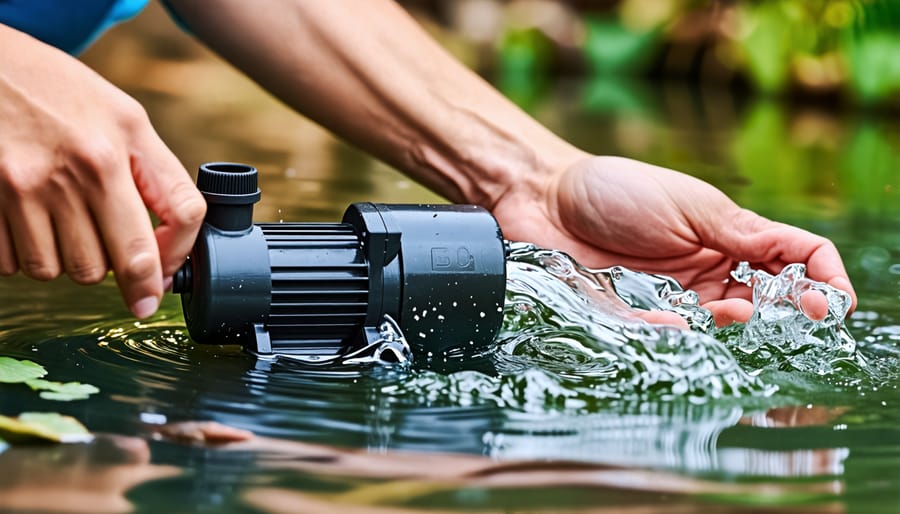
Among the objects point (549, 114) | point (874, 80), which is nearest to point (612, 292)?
point (549, 114)

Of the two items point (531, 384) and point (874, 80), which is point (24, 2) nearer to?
point (531, 384)

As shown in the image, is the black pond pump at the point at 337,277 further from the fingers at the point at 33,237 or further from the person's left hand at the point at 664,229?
the person's left hand at the point at 664,229

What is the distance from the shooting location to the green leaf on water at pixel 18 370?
4.02 feet

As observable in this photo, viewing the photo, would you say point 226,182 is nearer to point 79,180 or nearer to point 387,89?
point 79,180

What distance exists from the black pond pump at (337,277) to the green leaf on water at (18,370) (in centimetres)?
16

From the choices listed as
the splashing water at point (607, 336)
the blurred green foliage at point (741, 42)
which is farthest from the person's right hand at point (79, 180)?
the blurred green foliage at point (741, 42)

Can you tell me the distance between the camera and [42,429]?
3.44 feet

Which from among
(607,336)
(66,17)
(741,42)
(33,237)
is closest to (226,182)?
(33,237)

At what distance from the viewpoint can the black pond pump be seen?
4.17ft

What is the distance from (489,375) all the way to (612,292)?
1.20ft

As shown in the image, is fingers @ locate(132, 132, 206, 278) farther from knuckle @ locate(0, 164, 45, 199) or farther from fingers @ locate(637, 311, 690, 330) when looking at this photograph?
fingers @ locate(637, 311, 690, 330)

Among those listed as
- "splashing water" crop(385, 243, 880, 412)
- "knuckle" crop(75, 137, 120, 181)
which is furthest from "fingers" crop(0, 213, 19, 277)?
"splashing water" crop(385, 243, 880, 412)

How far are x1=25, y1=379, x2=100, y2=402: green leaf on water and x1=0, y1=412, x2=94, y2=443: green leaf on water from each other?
0.07m

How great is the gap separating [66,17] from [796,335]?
3.84ft
